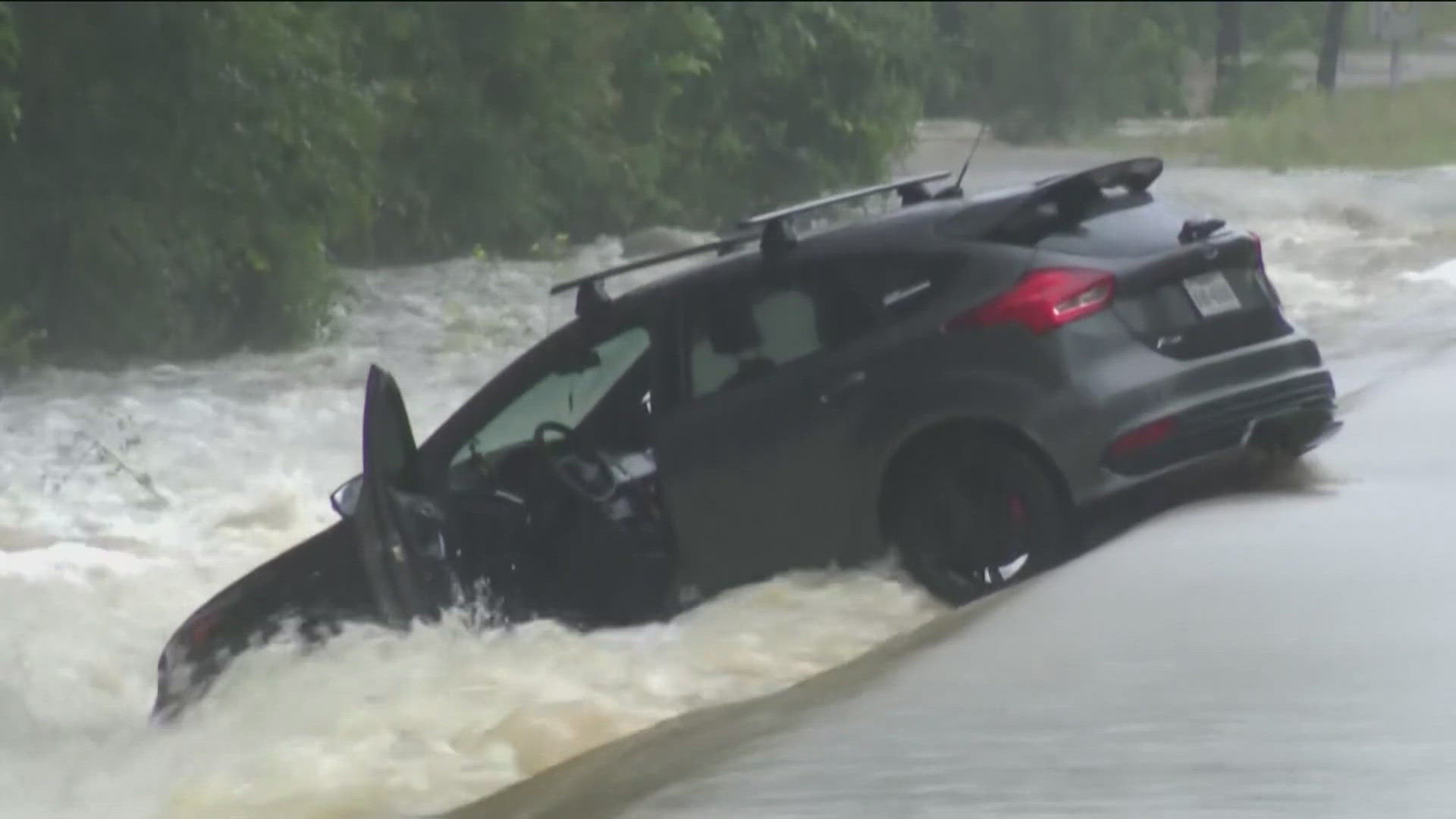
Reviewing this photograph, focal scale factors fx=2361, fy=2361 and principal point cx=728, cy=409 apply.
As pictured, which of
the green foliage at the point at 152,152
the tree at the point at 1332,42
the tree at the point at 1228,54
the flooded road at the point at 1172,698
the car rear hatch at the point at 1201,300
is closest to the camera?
the flooded road at the point at 1172,698

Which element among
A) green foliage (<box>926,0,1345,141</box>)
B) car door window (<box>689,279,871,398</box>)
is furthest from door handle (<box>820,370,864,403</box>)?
green foliage (<box>926,0,1345,141</box>)

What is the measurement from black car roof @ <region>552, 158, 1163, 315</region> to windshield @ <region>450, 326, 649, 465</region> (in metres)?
0.19

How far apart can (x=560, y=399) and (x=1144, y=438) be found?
Result: 200 centimetres

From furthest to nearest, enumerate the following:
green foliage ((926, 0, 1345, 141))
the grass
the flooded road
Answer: green foliage ((926, 0, 1345, 141)) → the grass → the flooded road

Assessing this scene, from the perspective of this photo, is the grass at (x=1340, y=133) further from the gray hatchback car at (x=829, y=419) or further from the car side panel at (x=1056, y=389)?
the car side panel at (x=1056, y=389)

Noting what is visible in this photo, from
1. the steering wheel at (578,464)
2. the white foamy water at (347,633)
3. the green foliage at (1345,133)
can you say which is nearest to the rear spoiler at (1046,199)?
the white foamy water at (347,633)

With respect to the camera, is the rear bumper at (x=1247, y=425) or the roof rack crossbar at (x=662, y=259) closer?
Result: the rear bumper at (x=1247, y=425)

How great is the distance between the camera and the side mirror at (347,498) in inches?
302

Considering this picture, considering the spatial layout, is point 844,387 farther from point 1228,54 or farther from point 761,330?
point 1228,54

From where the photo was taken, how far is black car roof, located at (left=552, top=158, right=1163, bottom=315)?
7.74m

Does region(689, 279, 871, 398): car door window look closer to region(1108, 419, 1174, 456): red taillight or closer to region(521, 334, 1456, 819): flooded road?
region(1108, 419, 1174, 456): red taillight

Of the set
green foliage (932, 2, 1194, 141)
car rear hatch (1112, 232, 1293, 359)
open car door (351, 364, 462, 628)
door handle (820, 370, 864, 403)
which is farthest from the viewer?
green foliage (932, 2, 1194, 141)

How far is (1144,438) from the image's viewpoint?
7406 millimetres

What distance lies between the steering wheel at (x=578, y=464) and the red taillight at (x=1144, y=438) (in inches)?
66.4
